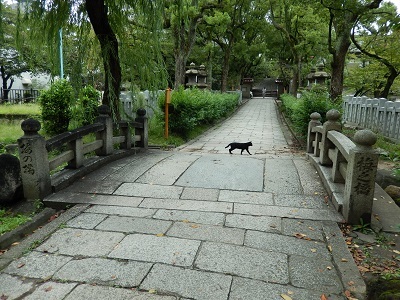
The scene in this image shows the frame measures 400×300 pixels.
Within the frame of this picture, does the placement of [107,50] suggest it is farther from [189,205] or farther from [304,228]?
[304,228]

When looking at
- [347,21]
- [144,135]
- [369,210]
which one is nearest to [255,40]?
[347,21]

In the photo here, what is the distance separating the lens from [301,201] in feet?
15.5

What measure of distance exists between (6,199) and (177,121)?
727 centimetres

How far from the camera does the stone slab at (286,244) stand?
3331mm

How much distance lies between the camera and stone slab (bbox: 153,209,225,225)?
4048 millimetres

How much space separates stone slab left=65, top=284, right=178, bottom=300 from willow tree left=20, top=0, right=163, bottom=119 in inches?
199

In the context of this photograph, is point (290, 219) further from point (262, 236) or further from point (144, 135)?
point (144, 135)

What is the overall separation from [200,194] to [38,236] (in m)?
2.32

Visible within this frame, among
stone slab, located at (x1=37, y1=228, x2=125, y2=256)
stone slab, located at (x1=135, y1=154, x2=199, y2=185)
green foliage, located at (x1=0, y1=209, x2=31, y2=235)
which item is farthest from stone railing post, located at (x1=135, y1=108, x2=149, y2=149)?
stone slab, located at (x1=37, y1=228, x2=125, y2=256)

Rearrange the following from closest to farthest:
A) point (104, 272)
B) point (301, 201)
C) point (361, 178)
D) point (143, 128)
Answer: point (104, 272), point (361, 178), point (301, 201), point (143, 128)

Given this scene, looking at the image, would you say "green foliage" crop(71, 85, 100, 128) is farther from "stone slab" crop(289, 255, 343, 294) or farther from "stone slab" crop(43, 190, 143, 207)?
"stone slab" crop(289, 255, 343, 294)

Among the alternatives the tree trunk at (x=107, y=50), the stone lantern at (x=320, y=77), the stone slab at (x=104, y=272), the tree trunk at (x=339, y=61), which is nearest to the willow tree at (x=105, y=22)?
the tree trunk at (x=107, y=50)

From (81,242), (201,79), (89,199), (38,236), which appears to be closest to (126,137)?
(89,199)

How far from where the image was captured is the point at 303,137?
1077 centimetres
